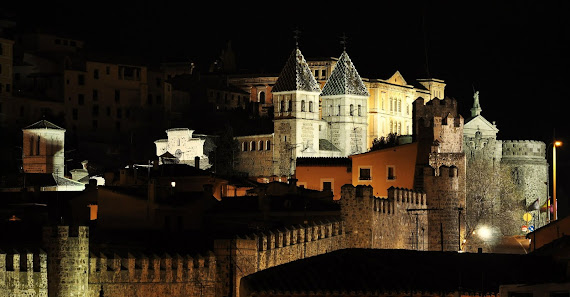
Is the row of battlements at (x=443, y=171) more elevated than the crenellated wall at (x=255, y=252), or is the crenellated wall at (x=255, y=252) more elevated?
the row of battlements at (x=443, y=171)

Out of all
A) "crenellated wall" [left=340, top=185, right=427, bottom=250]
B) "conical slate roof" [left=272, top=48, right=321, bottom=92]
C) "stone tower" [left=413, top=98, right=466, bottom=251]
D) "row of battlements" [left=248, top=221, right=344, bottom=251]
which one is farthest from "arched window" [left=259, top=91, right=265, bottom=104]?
"row of battlements" [left=248, top=221, right=344, bottom=251]

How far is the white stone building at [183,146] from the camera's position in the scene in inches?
4277

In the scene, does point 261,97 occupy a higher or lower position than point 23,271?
higher

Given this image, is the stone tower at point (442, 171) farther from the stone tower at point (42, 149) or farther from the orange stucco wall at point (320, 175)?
the stone tower at point (42, 149)

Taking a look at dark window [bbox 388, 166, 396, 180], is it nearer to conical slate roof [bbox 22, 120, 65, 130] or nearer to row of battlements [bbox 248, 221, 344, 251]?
row of battlements [bbox 248, 221, 344, 251]

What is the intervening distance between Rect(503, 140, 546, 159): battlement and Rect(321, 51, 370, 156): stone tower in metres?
9.27

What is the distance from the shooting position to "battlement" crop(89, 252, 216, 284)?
1940 inches

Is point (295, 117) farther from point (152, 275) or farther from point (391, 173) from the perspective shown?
point (152, 275)

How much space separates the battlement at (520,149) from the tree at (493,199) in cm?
132

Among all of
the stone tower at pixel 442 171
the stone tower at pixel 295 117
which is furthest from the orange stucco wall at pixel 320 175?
the stone tower at pixel 295 117

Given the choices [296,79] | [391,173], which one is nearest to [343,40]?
[296,79]

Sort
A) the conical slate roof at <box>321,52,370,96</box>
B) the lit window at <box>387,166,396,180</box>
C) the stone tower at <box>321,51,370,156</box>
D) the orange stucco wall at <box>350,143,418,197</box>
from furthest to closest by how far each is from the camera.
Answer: the conical slate roof at <box>321,52,370,96</box> < the stone tower at <box>321,51,370,156</box> < the lit window at <box>387,166,396,180</box> < the orange stucco wall at <box>350,143,418,197</box>

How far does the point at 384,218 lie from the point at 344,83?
52.6 meters

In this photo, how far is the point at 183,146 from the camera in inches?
→ 4331
